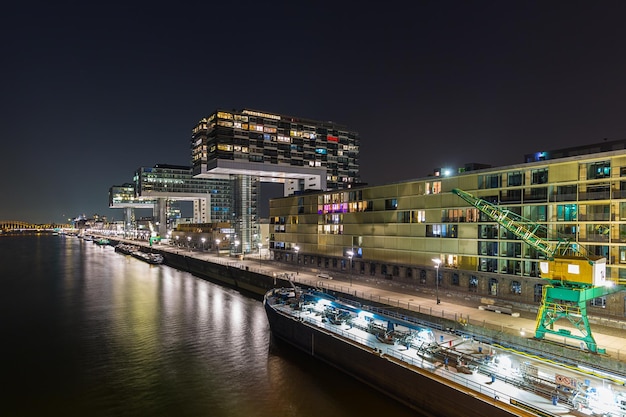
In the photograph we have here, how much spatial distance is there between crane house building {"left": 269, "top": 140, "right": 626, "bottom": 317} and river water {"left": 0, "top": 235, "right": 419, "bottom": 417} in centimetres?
2107

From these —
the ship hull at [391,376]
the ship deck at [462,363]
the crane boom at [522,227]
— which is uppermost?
the crane boom at [522,227]

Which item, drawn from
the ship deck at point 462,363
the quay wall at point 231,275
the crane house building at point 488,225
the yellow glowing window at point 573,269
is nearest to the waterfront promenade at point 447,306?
the crane house building at point 488,225

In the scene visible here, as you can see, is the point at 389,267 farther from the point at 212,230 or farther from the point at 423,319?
the point at 212,230

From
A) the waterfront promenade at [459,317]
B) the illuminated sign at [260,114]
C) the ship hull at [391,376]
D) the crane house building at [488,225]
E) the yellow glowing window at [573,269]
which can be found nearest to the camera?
the waterfront promenade at [459,317]

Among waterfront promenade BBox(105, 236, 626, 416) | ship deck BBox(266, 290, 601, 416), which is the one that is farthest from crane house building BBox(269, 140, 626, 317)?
ship deck BBox(266, 290, 601, 416)

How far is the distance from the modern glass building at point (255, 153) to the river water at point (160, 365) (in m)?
56.7

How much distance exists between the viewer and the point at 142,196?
646 ft

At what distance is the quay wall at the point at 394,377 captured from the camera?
2338 cm

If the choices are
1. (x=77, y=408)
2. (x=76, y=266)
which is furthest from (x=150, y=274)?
(x=77, y=408)

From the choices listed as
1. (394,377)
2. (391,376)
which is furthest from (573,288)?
(391,376)

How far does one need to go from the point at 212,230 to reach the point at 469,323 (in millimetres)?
115271

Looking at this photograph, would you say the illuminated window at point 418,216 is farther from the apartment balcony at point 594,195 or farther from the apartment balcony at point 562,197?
the apartment balcony at point 594,195

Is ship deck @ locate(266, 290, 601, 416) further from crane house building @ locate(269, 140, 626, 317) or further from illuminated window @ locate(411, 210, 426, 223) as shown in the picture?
illuminated window @ locate(411, 210, 426, 223)

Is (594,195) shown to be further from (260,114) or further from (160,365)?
(260,114)
